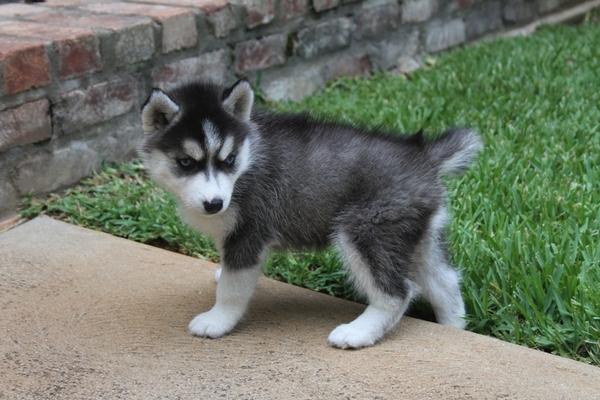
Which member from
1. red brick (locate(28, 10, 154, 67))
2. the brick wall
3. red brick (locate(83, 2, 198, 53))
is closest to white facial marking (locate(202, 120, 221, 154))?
the brick wall

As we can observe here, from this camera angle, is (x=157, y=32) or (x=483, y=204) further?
(x=157, y=32)

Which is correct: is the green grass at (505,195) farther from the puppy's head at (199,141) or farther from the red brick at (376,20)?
the puppy's head at (199,141)

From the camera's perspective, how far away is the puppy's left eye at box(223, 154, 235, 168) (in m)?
3.47

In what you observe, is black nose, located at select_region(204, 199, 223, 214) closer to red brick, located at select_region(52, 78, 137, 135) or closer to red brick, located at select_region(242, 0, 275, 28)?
red brick, located at select_region(52, 78, 137, 135)

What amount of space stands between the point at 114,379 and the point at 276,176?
1100 millimetres

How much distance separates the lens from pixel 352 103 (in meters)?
6.57

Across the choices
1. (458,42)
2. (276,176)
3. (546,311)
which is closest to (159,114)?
(276,176)

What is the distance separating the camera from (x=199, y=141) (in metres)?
3.39

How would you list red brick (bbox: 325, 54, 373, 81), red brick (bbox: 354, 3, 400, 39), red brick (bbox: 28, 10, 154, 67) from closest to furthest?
red brick (bbox: 28, 10, 154, 67) < red brick (bbox: 325, 54, 373, 81) < red brick (bbox: 354, 3, 400, 39)

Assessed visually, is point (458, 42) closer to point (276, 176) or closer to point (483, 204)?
point (483, 204)

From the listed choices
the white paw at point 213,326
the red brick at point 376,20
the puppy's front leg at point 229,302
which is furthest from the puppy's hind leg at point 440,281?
the red brick at point 376,20

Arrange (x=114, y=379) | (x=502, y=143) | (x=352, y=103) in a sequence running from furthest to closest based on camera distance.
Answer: (x=352, y=103) → (x=502, y=143) → (x=114, y=379)

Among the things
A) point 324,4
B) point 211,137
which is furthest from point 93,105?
point 324,4

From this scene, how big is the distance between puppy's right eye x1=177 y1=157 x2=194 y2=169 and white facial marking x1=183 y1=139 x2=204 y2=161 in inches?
1.4
